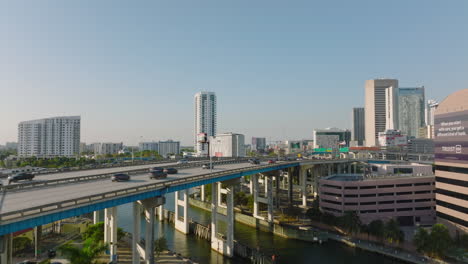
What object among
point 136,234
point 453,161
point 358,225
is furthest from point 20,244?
point 453,161

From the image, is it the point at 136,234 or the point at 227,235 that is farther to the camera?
the point at 227,235

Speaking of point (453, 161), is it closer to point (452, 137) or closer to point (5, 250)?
point (452, 137)

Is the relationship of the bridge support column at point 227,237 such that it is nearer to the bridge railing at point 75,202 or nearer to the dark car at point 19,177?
the bridge railing at point 75,202

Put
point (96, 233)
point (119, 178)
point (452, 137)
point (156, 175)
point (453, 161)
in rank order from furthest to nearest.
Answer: point (452, 137)
point (453, 161)
point (96, 233)
point (156, 175)
point (119, 178)

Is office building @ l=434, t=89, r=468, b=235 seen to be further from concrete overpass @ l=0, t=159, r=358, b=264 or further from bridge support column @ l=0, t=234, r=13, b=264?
bridge support column @ l=0, t=234, r=13, b=264

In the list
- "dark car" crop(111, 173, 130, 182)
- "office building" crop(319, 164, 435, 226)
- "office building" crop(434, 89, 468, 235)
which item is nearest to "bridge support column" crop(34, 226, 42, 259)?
"dark car" crop(111, 173, 130, 182)
